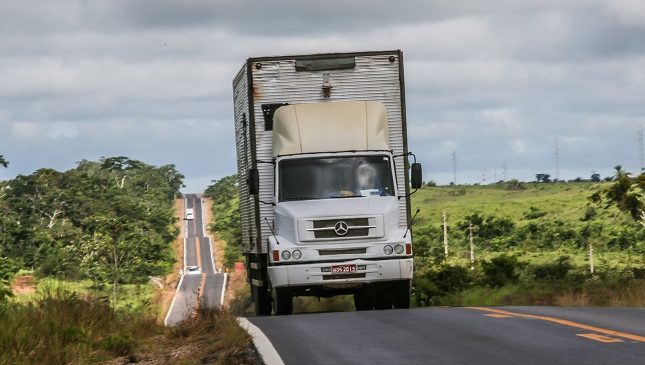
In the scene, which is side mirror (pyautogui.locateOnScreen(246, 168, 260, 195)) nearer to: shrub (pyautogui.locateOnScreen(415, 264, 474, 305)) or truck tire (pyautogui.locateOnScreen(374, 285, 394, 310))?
truck tire (pyautogui.locateOnScreen(374, 285, 394, 310))

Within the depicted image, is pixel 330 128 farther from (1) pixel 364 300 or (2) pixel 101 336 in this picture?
(2) pixel 101 336

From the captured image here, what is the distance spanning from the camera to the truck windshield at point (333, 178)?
2067 cm

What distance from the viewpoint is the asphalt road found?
445 inches

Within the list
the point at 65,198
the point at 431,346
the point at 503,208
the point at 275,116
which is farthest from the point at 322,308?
the point at 503,208

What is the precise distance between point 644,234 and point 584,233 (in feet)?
24.6

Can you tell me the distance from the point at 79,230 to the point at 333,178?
88.0 metres

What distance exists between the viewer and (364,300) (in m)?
23.2

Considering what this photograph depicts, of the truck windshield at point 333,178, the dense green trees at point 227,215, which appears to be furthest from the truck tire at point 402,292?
the dense green trees at point 227,215

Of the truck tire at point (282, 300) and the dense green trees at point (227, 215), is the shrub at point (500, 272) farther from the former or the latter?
the dense green trees at point (227, 215)

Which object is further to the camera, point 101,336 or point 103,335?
point 103,335

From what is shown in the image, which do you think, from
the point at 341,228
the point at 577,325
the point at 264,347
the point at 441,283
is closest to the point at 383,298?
the point at 341,228

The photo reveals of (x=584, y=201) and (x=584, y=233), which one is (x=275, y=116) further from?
(x=584, y=201)

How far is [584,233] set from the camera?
9425 centimetres

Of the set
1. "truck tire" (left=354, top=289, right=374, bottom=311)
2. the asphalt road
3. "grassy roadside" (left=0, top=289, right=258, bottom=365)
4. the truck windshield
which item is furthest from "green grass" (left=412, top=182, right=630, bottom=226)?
"grassy roadside" (left=0, top=289, right=258, bottom=365)
